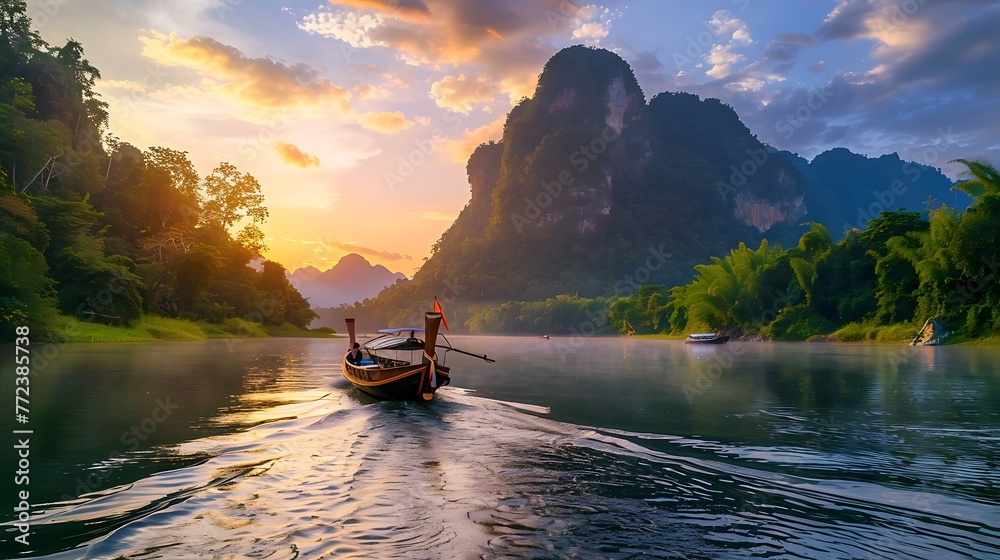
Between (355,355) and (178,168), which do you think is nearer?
(355,355)

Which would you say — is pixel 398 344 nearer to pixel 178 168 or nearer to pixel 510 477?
pixel 510 477

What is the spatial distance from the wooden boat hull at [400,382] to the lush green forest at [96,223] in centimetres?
3025


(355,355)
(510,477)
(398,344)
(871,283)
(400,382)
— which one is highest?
(871,283)

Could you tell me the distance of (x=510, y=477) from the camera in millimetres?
8938

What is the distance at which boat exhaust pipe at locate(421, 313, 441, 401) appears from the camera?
1731 centimetres

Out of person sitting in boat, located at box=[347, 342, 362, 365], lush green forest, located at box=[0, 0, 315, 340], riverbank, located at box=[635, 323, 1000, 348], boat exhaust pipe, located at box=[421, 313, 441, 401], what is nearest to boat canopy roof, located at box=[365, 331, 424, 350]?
person sitting in boat, located at box=[347, 342, 362, 365]

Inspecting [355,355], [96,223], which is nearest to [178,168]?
[96,223]

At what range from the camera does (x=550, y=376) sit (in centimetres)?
2798

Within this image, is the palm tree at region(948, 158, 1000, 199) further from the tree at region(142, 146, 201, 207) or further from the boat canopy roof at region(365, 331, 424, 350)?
the tree at region(142, 146, 201, 207)

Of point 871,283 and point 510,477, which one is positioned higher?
point 871,283

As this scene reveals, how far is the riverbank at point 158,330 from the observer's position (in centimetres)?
4678

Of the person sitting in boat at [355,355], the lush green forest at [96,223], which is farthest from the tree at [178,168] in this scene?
the person sitting in boat at [355,355]

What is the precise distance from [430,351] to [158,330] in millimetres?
52023

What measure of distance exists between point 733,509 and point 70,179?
67.8 metres
